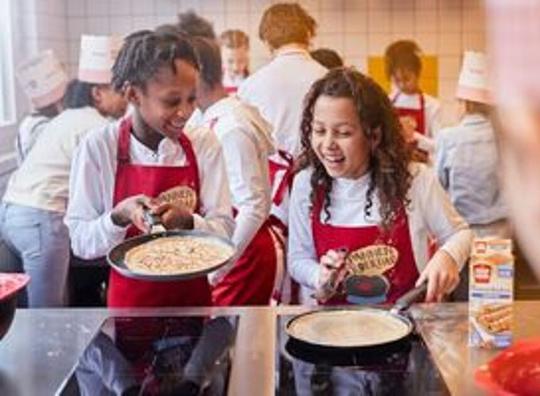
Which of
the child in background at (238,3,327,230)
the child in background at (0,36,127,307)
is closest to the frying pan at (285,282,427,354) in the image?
the child in background at (238,3,327,230)

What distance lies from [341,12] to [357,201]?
2.14 metres

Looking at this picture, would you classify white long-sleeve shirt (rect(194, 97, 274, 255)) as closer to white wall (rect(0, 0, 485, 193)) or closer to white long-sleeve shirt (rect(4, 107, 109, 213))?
white long-sleeve shirt (rect(4, 107, 109, 213))

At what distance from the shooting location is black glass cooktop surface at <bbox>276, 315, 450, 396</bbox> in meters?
0.85

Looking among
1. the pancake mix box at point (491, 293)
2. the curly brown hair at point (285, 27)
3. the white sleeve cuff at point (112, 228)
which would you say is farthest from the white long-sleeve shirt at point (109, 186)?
the curly brown hair at point (285, 27)

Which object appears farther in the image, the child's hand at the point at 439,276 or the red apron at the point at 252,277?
the red apron at the point at 252,277

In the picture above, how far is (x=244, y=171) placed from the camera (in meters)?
1.80

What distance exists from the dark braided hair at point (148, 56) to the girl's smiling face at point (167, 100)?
11mm

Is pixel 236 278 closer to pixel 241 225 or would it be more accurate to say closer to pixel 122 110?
pixel 241 225

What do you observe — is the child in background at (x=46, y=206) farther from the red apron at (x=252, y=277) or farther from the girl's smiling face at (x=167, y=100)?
the girl's smiling face at (x=167, y=100)

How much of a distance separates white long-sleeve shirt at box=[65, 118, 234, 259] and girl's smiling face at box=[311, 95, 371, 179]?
196 mm

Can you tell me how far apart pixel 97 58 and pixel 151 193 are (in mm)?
1241

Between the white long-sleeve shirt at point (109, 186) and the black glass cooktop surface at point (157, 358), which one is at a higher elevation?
the white long-sleeve shirt at point (109, 186)

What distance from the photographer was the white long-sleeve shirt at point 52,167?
221 centimetres

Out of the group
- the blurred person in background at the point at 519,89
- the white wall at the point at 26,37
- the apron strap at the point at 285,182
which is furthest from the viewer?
the white wall at the point at 26,37
